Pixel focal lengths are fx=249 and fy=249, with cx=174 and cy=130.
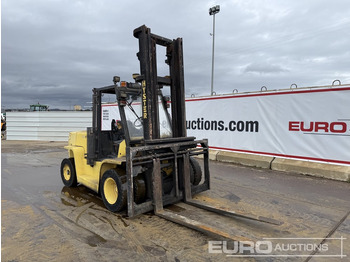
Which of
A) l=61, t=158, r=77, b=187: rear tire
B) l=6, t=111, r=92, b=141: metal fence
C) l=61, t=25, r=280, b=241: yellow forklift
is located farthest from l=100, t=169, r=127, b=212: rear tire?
l=6, t=111, r=92, b=141: metal fence

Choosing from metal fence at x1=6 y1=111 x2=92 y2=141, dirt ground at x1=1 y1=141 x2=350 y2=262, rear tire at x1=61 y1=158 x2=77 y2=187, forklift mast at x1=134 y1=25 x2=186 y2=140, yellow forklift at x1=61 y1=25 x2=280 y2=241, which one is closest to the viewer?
dirt ground at x1=1 y1=141 x2=350 y2=262

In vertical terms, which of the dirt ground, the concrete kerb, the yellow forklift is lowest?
the dirt ground

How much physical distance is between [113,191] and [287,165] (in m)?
5.78

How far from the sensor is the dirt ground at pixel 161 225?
323 cm

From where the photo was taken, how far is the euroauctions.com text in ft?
29.7

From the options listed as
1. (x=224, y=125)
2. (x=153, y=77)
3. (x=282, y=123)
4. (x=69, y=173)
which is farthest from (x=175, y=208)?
(x=224, y=125)

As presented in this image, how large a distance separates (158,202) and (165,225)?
462 millimetres

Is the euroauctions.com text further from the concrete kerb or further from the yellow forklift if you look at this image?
the yellow forklift

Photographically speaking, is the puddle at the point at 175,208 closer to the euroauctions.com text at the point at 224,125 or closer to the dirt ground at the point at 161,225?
the dirt ground at the point at 161,225

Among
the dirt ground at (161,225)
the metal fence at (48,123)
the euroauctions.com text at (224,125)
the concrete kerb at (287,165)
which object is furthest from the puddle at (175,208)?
the metal fence at (48,123)

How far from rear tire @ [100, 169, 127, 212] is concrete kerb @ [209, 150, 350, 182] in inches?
223

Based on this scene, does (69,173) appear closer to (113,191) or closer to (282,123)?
(113,191)

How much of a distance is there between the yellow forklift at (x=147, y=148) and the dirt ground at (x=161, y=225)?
23 cm

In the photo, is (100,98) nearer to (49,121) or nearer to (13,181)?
(13,181)
